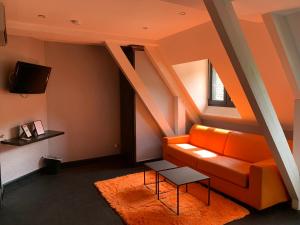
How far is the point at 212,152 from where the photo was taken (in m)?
4.22

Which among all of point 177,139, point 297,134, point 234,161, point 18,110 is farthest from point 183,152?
point 18,110

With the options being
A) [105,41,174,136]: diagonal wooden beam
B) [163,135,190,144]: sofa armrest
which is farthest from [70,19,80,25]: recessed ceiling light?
[163,135,190,144]: sofa armrest

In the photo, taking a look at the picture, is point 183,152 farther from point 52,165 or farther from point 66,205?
point 52,165

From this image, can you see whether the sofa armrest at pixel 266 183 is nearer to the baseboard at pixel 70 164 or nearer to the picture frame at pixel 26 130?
the baseboard at pixel 70 164

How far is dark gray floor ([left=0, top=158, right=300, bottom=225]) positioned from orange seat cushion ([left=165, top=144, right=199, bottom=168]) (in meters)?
0.92

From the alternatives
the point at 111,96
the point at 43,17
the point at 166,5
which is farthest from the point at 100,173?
the point at 166,5

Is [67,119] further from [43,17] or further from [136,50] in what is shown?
[43,17]

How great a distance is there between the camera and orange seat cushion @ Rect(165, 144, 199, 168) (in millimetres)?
3979

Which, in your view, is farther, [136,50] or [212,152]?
[136,50]

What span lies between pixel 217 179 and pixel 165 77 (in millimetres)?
2269

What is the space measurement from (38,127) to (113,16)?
7.85 ft

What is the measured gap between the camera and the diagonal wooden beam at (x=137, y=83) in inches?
167

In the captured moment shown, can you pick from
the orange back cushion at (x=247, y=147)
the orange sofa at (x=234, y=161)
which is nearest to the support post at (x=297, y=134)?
the orange sofa at (x=234, y=161)

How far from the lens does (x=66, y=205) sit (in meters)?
3.22
